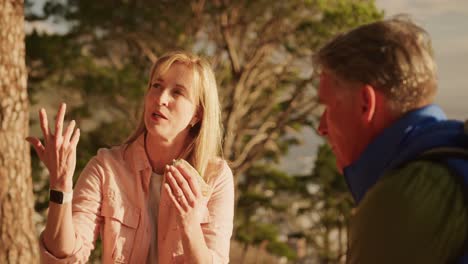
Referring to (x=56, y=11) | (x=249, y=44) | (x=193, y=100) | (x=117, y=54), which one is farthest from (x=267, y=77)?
(x=193, y=100)

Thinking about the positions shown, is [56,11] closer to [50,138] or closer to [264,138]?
[264,138]

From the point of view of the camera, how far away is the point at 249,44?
52.4 feet

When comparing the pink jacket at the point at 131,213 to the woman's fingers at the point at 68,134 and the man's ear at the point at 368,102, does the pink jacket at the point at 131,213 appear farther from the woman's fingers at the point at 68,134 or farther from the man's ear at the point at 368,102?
the man's ear at the point at 368,102

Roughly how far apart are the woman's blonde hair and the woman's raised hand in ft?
1.49

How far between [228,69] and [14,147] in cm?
1083

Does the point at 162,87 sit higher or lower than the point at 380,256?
higher

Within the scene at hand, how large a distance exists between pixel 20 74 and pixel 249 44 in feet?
35.1

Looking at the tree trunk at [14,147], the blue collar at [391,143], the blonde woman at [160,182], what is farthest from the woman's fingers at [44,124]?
the tree trunk at [14,147]

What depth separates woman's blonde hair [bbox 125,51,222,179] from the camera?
8.65ft

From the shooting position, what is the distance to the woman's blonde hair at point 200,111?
264 centimetres

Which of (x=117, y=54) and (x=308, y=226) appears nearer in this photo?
(x=117, y=54)

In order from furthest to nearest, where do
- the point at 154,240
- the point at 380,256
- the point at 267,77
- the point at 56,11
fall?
the point at 267,77 < the point at 56,11 < the point at 154,240 < the point at 380,256

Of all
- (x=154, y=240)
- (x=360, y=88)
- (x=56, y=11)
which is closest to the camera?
(x=360, y=88)

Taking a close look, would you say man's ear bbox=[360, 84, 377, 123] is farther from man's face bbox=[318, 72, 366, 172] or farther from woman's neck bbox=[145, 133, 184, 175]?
woman's neck bbox=[145, 133, 184, 175]
